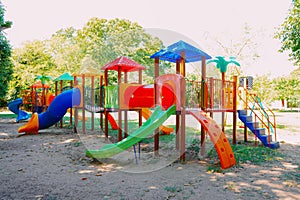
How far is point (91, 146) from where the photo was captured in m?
8.88

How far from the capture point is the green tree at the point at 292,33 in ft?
54.4

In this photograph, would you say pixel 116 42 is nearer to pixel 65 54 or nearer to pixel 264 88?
pixel 65 54

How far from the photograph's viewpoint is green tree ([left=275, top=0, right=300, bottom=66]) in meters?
16.6

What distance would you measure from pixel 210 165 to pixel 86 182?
2.95 metres

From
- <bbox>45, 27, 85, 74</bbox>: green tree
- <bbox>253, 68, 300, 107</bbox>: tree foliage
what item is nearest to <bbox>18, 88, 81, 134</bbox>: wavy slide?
<bbox>45, 27, 85, 74</bbox>: green tree

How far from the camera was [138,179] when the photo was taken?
5117mm

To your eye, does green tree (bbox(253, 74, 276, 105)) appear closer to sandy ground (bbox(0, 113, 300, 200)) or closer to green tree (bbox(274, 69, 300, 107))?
green tree (bbox(274, 69, 300, 107))

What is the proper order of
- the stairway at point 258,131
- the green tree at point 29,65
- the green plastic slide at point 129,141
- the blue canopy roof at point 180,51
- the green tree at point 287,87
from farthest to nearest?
the green tree at point 287,87 → the green tree at point 29,65 → the stairway at point 258,131 → the blue canopy roof at point 180,51 → the green plastic slide at point 129,141

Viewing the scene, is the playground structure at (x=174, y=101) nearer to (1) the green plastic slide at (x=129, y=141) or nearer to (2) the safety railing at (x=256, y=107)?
(1) the green plastic slide at (x=129, y=141)

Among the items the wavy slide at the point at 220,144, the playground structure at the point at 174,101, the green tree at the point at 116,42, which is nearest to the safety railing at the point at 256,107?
the playground structure at the point at 174,101

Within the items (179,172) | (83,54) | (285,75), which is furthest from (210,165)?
(285,75)

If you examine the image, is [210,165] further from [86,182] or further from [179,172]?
[86,182]

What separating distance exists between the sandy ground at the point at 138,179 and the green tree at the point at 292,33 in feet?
39.3

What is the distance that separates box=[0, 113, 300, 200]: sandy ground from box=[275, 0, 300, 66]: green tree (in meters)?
12.0
